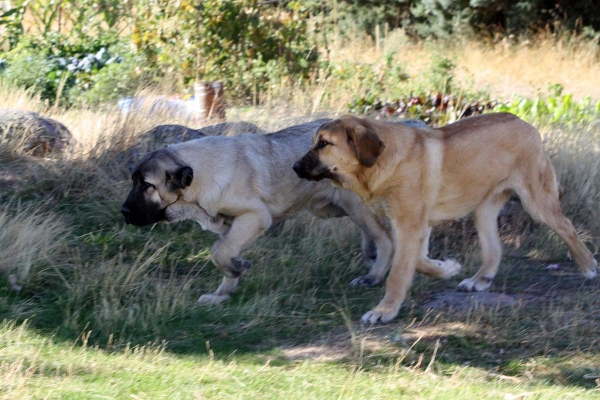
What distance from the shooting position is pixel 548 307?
6828 millimetres

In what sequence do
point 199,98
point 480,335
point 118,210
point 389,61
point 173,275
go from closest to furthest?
point 480,335 → point 173,275 → point 118,210 → point 199,98 → point 389,61

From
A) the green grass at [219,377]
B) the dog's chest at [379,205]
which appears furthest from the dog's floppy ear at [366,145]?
the green grass at [219,377]

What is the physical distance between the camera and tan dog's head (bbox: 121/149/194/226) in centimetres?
676

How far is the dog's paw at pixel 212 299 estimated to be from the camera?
23.0 ft

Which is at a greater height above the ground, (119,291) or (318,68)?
(318,68)

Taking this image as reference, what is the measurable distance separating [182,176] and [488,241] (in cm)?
279

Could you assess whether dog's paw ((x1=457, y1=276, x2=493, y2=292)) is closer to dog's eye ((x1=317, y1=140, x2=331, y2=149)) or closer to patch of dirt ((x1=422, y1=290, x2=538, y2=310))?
patch of dirt ((x1=422, y1=290, x2=538, y2=310))

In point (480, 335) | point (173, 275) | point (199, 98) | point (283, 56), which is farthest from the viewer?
point (283, 56)

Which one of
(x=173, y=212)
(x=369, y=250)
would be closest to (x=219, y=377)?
(x=173, y=212)

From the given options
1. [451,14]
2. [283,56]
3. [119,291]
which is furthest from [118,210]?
[451,14]

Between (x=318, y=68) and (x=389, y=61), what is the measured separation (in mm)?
1526

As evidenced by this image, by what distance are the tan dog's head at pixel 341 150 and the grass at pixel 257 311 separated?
114 cm

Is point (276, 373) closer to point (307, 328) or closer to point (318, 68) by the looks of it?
point (307, 328)

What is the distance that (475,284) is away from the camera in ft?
24.2
